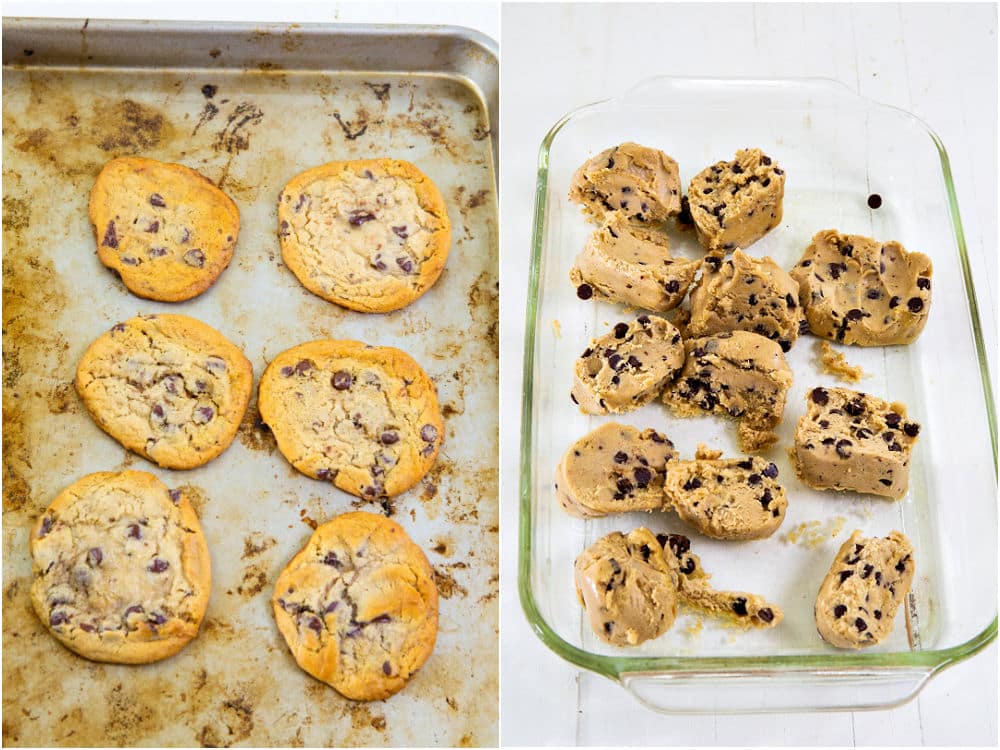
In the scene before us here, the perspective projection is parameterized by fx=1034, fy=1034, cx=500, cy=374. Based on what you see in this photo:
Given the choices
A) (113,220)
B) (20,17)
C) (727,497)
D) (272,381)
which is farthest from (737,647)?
(20,17)

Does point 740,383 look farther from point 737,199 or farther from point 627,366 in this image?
point 737,199

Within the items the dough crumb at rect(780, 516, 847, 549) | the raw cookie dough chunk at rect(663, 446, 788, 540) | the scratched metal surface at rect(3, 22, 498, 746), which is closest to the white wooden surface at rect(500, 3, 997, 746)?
the scratched metal surface at rect(3, 22, 498, 746)

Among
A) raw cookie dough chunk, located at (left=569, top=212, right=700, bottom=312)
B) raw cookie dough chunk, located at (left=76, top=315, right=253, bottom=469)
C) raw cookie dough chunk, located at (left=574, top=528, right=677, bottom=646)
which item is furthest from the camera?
raw cookie dough chunk, located at (left=569, top=212, right=700, bottom=312)

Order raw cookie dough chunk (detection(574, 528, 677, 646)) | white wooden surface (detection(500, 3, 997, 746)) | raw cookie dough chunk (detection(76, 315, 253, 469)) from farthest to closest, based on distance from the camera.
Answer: white wooden surface (detection(500, 3, 997, 746)) < raw cookie dough chunk (detection(76, 315, 253, 469)) < raw cookie dough chunk (detection(574, 528, 677, 646))

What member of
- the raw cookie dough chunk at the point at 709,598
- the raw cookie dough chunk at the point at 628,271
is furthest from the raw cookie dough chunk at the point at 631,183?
the raw cookie dough chunk at the point at 709,598

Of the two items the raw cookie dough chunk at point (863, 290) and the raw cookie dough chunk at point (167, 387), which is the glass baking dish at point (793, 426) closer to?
the raw cookie dough chunk at point (863, 290)

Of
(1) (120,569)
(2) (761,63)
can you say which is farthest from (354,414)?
(2) (761,63)

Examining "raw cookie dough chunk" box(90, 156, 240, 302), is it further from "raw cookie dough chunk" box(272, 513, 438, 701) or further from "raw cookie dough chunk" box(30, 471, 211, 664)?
"raw cookie dough chunk" box(272, 513, 438, 701)
